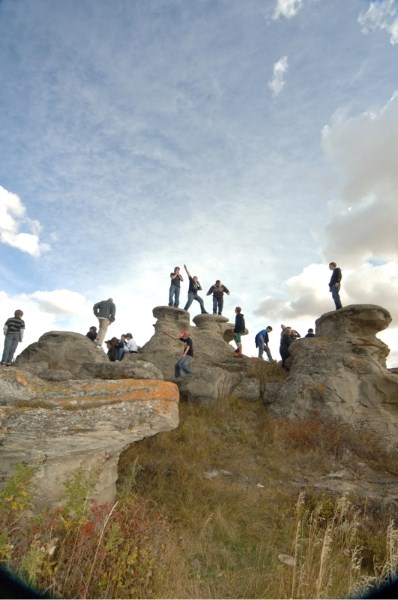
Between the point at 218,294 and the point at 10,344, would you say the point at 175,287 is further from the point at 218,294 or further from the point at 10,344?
the point at 10,344

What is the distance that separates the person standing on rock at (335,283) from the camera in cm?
1566

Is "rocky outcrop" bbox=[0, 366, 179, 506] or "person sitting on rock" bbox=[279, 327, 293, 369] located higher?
"person sitting on rock" bbox=[279, 327, 293, 369]

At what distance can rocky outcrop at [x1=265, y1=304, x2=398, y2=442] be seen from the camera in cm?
1225

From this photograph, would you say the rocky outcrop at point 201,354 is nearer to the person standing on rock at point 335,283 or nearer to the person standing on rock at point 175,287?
the person standing on rock at point 175,287

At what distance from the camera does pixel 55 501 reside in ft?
15.7

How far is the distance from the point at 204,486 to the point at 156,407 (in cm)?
294

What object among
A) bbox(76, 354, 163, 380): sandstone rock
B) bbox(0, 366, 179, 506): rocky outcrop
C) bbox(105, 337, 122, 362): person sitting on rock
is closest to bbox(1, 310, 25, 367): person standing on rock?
bbox(76, 354, 163, 380): sandstone rock

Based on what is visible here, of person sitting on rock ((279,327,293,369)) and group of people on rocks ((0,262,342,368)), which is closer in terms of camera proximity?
group of people on rocks ((0,262,342,368))

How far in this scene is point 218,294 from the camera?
68.1ft

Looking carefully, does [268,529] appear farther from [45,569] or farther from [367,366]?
[367,366]

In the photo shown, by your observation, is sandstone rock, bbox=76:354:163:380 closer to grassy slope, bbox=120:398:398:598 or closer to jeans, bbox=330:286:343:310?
grassy slope, bbox=120:398:398:598

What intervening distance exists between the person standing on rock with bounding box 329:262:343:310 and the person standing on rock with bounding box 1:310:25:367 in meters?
12.9

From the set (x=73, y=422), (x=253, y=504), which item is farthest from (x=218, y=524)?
(x=73, y=422)

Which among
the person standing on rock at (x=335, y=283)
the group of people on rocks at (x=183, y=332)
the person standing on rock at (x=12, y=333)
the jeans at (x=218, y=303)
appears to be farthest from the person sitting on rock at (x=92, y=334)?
the person standing on rock at (x=335, y=283)
